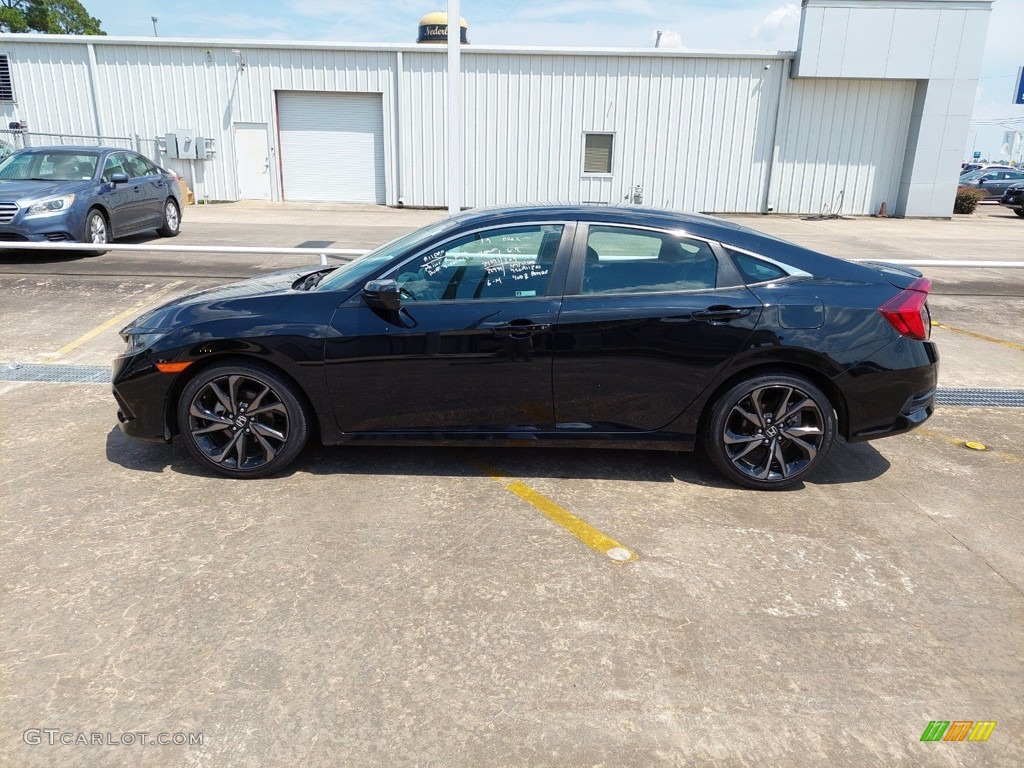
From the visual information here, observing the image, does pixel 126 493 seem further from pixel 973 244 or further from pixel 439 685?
pixel 973 244

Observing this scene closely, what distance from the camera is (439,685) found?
2.70 meters

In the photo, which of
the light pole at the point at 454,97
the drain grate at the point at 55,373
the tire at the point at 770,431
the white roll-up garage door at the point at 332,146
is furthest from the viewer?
the white roll-up garage door at the point at 332,146

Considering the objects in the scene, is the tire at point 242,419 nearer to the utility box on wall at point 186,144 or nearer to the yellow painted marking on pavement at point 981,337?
the yellow painted marking on pavement at point 981,337

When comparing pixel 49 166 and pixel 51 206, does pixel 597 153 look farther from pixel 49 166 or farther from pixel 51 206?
pixel 51 206

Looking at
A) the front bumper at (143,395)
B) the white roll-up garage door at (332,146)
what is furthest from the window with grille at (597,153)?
the front bumper at (143,395)

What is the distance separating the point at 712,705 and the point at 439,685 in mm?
950

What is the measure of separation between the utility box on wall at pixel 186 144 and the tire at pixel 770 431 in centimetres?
2179

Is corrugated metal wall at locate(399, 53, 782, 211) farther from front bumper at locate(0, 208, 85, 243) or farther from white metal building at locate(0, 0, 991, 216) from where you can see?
front bumper at locate(0, 208, 85, 243)

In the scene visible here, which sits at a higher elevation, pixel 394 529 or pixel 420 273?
pixel 420 273

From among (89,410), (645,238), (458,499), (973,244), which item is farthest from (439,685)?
(973,244)

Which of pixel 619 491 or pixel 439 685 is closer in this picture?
pixel 439 685

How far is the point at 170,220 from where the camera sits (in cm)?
1364

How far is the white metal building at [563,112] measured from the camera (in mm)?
21266

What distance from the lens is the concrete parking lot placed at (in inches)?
98.3
